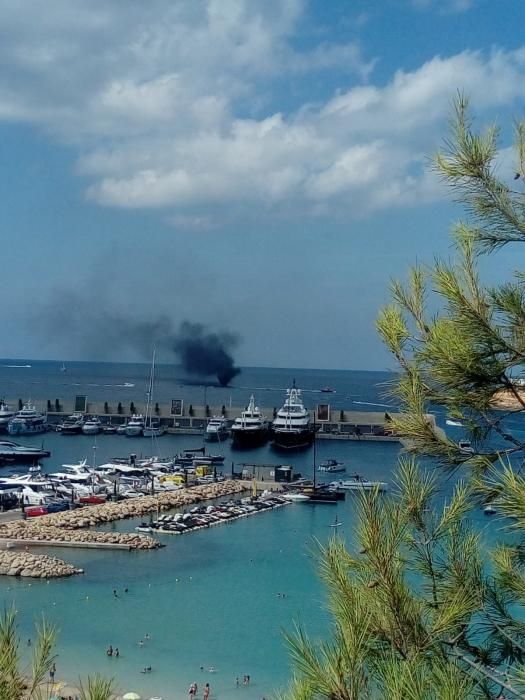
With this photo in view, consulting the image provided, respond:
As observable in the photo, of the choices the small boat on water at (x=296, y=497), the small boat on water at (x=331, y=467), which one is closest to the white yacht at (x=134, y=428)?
the small boat on water at (x=331, y=467)

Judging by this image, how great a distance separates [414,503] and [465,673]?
576mm

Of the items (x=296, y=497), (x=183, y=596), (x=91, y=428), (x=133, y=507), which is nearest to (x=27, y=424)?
(x=91, y=428)

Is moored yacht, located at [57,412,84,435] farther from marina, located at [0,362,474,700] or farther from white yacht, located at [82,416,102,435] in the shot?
marina, located at [0,362,474,700]

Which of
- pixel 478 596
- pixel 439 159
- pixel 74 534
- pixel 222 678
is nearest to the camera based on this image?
pixel 478 596

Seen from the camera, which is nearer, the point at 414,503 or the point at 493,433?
the point at 414,503

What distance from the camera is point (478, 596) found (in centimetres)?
249

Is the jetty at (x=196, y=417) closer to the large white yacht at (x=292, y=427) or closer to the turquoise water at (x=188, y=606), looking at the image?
the large white yacht at (x=292, y=427)

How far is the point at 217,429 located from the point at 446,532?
40142 millimetres

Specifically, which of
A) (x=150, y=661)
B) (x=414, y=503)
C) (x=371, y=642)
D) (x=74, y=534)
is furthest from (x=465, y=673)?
(x=74, y=534)

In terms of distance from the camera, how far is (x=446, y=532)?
262cm

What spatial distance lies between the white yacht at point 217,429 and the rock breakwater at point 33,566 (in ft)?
83.9

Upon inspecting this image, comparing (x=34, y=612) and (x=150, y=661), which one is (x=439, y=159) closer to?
(x=150, y=661)

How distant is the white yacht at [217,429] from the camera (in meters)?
42.3

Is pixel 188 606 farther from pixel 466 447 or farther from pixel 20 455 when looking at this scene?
pixel 20 455
